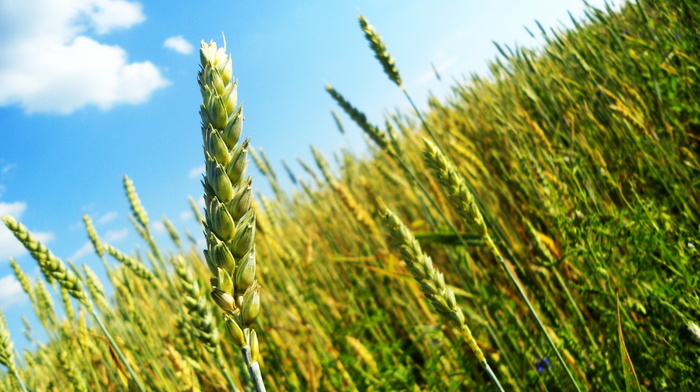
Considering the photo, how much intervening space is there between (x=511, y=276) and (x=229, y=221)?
63 cm

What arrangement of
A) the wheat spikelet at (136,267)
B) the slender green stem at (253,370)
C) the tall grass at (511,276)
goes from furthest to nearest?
the wheat spikelet at (136,267), the tall grass at (511,276), the slender green stem at (253,370)

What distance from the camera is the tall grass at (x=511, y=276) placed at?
1203mm

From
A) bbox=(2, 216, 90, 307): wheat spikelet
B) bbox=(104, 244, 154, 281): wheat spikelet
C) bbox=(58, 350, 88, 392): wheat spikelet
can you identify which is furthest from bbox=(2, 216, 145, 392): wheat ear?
bbox=(104, 244, 154, 281): wheat spikelet

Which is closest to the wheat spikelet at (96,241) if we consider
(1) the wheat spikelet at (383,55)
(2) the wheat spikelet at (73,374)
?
(2) the wheat spikelet at (73,374)

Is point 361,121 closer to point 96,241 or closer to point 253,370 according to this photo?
point 96,241

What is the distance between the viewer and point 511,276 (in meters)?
0.94

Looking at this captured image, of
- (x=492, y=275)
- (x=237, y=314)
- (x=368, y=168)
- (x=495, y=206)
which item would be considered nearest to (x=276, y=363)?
(x=492, y=275)

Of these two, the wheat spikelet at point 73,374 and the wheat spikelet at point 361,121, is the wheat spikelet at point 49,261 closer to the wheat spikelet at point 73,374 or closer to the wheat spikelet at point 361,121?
the wheat spikelet at point 73,374

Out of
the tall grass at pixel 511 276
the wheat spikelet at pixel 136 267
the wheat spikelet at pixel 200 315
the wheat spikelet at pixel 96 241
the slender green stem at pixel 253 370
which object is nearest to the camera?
the slender green stem at pixel 253 370

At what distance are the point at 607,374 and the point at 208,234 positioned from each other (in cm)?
124

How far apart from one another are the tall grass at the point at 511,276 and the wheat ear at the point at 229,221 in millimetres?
10

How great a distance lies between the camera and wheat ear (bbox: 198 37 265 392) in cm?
56

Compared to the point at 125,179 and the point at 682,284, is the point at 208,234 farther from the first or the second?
the point at 125,179

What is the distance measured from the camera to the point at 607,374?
1.26 meters
